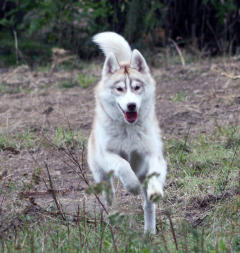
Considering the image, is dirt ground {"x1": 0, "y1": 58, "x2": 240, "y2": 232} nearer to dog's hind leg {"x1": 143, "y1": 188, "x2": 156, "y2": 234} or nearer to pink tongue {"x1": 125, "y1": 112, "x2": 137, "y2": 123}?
dog's hind leg {"x1": 143, "y1": 188, "x2": 156, "y2": 234}

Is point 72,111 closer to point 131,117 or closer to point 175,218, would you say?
point 131,117

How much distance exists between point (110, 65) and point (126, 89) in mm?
397

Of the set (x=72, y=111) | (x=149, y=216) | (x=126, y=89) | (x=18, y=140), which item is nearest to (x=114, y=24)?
(x=72, y=111)

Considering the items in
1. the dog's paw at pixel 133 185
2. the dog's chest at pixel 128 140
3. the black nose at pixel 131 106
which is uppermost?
the black nose at pixel 131 106

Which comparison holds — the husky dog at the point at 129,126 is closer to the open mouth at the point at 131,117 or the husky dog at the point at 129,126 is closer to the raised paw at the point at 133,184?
the open mouth at the point at 131,117

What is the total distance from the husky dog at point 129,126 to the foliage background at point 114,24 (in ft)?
19.2

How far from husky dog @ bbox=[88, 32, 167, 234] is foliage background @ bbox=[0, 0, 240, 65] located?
19.2 feet

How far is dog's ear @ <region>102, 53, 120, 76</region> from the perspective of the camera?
5296 mm

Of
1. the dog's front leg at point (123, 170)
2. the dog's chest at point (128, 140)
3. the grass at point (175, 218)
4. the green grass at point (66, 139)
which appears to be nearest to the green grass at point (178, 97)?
the grass at point (175, 218)

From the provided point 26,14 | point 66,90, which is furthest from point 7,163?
point 26,14

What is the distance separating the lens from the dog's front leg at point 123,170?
14.3ft

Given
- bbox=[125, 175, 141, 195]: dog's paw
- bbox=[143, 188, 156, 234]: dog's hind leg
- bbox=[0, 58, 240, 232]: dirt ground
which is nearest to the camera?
bbox=[125, 175, 141, 195]: dog's paw

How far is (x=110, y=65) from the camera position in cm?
535

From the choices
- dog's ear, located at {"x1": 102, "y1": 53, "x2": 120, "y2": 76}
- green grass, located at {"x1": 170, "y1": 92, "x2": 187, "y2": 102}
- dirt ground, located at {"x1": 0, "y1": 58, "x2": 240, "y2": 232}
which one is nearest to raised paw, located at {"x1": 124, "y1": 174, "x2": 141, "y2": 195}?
dirt ground, located at {"x1": 0, "y1": 58, "x2": 240, "y2": 232}
